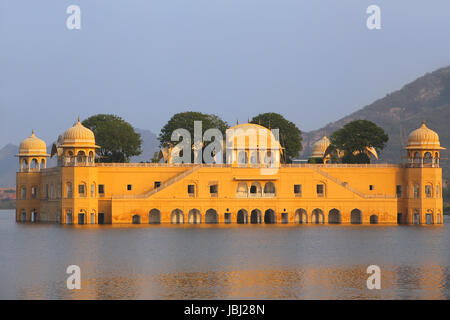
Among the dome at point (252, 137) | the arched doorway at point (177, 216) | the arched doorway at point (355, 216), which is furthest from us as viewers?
the dome at point (252, 137)

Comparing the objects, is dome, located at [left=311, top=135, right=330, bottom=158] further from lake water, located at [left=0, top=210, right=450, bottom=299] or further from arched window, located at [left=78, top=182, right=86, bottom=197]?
arched window, located at [left=78, top=182, right=86, bottom=197]

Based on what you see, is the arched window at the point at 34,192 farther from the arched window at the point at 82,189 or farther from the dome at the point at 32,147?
the arched window at the point at 82,189

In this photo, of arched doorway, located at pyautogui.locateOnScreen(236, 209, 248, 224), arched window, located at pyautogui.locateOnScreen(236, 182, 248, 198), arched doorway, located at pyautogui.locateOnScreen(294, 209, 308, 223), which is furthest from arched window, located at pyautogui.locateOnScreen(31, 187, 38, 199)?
arched doorway, located at pyautogui.locateOnScreen(294, 209, 308, 223)

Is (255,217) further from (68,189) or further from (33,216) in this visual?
(33,216)

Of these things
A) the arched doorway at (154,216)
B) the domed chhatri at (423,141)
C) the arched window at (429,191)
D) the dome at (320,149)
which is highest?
the dome at (320,149)

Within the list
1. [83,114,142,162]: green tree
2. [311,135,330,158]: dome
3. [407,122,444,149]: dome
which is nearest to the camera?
[407,122,444,149]: dome

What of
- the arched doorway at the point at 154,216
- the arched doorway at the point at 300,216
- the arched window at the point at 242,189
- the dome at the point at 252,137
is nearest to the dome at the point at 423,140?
the arched doorway at the point at 300,216

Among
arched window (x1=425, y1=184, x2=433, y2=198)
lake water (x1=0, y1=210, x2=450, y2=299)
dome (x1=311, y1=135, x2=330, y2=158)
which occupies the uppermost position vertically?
dome (x1=311, y1=135, x2=330, y2=158)

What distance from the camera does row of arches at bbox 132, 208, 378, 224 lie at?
232ft


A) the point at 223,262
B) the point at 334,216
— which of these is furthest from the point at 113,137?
the point at 223,262

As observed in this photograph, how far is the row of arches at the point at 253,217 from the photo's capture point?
7062 centimetres

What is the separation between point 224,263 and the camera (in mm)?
40156

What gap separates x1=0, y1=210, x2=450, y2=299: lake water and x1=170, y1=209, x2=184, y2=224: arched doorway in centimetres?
733

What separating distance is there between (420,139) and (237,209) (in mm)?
16873
